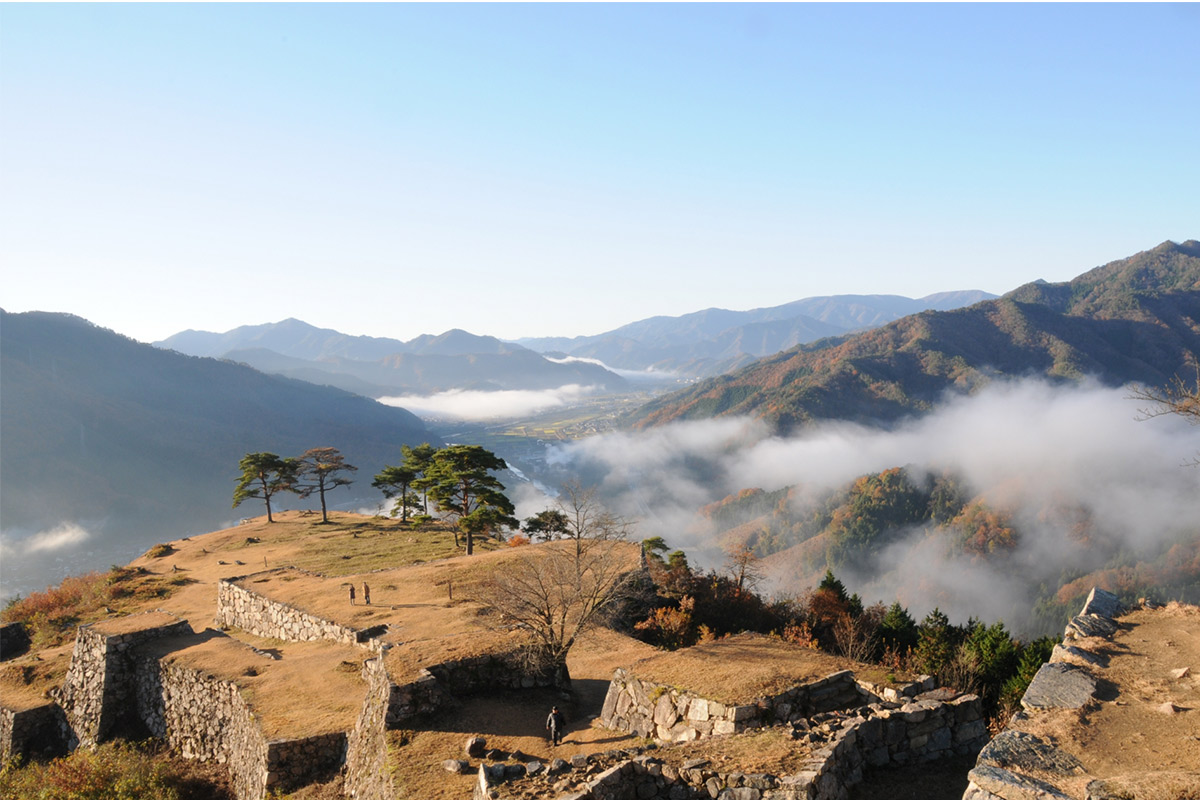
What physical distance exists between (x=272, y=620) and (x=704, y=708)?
22529mm

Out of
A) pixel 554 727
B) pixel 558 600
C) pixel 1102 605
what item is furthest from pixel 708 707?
pixel 1102 605

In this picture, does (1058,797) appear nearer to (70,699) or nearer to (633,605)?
(633,605)

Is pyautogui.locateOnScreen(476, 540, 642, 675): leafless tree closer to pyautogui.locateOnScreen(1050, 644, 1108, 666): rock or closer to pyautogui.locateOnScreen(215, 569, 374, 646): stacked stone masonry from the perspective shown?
pyautogui.locateOnScreen(215, 569, 374, 646): stacked stone masonry

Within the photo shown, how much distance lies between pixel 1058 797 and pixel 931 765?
16.0 feet

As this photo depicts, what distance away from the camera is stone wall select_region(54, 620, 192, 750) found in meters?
22.7

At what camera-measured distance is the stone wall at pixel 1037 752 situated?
350 inches

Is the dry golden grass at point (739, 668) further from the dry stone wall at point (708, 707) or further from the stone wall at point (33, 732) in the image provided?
the stone wall at point (33, 732)

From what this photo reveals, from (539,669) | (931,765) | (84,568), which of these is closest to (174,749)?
(539,669)

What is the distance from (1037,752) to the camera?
32.2 feet

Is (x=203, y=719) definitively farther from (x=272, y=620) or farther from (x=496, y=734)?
(x=496, y=734)

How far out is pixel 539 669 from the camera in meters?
18.6

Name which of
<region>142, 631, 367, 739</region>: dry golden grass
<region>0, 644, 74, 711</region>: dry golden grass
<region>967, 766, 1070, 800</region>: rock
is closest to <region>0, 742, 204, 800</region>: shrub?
<region>142, 631, 367, 739</region>: dry golden grass

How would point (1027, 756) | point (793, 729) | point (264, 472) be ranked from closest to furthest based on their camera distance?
point (1027, 756)
point (793, 729)
point (264, 472)

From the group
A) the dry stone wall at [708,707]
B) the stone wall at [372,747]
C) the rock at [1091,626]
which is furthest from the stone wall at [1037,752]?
the stone wall at [372,747]
